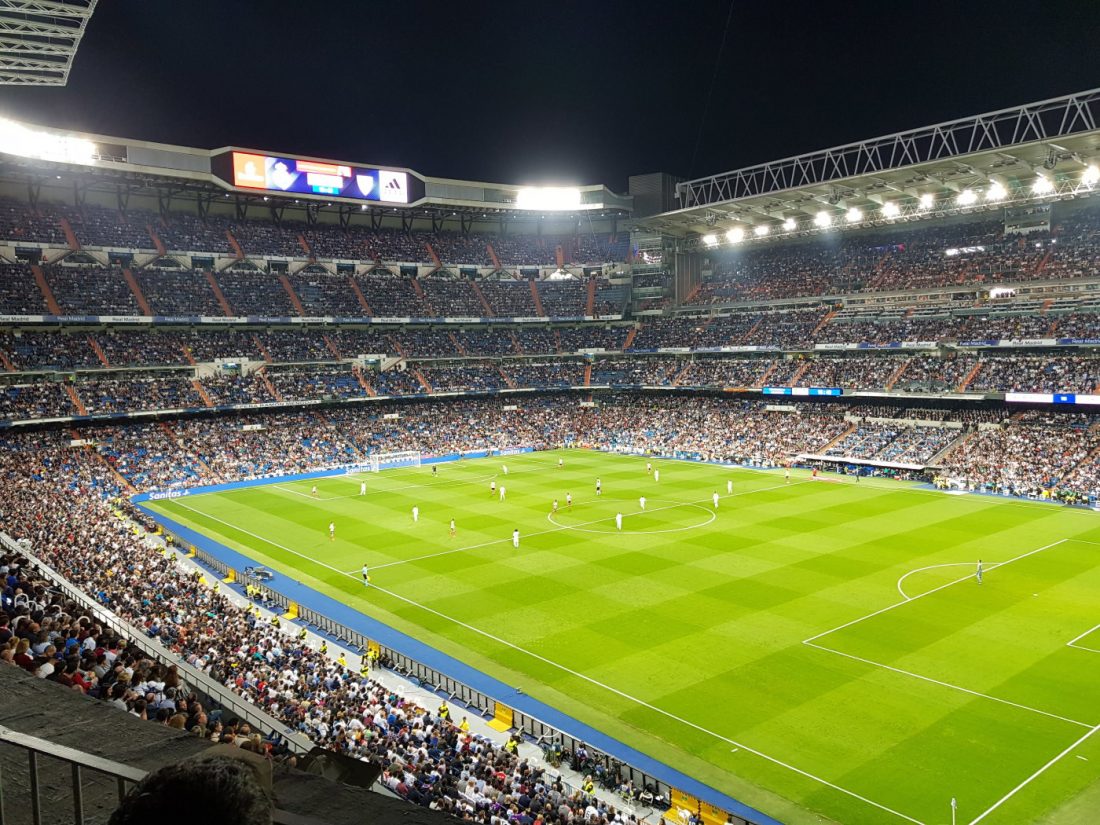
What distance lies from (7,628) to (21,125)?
59155 mm

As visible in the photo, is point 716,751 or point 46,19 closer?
point 716,751

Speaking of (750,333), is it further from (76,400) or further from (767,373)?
(76,400)

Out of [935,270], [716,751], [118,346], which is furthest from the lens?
[935,270]

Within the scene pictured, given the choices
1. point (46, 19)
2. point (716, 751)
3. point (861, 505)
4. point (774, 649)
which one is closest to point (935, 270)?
point (861, 505)

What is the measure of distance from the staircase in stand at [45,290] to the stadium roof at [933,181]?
170ft

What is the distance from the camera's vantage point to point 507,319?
8231 centimetres

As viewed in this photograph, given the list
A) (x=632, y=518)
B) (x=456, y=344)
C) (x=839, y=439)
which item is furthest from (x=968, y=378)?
(x=456, y=344)

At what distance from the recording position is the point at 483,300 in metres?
83.4

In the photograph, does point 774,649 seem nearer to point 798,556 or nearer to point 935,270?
point 798,556

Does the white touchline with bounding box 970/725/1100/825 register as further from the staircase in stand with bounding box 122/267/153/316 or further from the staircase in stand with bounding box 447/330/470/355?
the staircase in stand with bounding box 447/330/470/355

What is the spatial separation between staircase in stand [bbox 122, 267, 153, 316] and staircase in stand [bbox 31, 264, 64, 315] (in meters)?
5.73

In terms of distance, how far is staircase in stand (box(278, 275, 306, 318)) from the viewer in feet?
234

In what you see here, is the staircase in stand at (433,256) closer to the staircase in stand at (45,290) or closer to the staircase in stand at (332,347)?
the staircase in stand at (332,347)

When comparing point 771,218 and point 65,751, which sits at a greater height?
point 771,218
